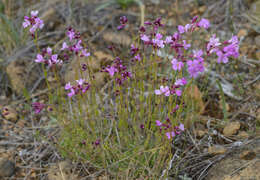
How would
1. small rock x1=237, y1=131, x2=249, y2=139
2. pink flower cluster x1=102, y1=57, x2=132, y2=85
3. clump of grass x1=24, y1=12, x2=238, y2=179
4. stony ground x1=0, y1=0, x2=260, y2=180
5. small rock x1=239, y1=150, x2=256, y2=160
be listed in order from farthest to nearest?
small rock x1=237, y1=131, x2=249, y2=139 → stony ground x1=0, y1=0, x2=260, y2=180 → small rock x1=239, y1=150, x2=256, y2=160 → pink flower cluster x1=102, y1=57, x2=132, y2=85 → clump of grass x1=24, y1=12, x2=238, y2=179

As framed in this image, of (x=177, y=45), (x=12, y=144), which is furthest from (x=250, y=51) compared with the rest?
(x=12, y=144)

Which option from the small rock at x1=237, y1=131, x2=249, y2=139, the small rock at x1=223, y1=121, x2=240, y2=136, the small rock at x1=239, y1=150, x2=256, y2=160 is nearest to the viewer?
the small rock at x1=239, y1=150, x2=256, y2=160

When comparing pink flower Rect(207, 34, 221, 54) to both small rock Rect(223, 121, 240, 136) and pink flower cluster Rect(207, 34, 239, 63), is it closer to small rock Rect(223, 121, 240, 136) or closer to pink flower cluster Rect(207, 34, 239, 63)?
pink flower cluster Rect(207, 34, 239, 63)

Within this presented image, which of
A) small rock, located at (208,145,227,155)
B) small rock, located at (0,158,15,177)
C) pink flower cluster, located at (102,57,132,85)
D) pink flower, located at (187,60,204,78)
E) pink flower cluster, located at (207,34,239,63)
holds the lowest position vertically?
small rock, located at (0,158,15,177)

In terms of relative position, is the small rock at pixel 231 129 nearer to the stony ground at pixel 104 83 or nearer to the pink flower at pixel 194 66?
the stony ground at pixel 104 83

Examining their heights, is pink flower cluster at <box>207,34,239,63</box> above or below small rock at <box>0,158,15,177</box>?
above

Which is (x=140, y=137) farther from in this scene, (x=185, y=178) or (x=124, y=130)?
(x=185, y=178)

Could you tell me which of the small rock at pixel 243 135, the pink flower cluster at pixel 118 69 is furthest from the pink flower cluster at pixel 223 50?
the small rock at pixel 243 135

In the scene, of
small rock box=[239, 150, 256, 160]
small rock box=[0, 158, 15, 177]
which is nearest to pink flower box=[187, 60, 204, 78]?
small rock box=[239, 150, 256, 160]

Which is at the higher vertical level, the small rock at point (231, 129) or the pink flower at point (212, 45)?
the pink flower at point (212, 45)
